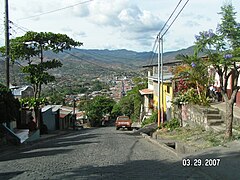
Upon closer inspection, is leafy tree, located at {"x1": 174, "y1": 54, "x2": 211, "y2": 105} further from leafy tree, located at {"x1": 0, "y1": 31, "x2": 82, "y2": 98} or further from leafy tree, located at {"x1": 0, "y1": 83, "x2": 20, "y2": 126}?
leafy tree, located at {"x1": 0, "y1": 83, "x2": 20, "y2": 126}

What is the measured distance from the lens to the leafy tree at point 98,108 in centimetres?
6994

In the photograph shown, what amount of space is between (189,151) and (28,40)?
15251 mm

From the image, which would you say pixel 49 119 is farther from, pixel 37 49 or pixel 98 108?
pixel 98 108

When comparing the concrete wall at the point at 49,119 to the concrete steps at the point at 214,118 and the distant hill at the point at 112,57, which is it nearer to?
the distant hill at the point at 112,57

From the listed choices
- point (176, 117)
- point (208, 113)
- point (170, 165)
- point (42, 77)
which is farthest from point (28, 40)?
point (170, 165)

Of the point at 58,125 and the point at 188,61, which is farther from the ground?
the point at 188,61

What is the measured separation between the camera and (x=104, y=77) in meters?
117

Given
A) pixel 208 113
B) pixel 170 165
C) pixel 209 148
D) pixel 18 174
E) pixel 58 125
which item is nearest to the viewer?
pixel 18 174

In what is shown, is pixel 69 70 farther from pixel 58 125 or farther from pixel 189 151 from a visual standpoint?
pixel 189 151

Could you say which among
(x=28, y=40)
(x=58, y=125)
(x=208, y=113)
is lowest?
(x=58, y=125)

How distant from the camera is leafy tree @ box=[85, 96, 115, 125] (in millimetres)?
69938
